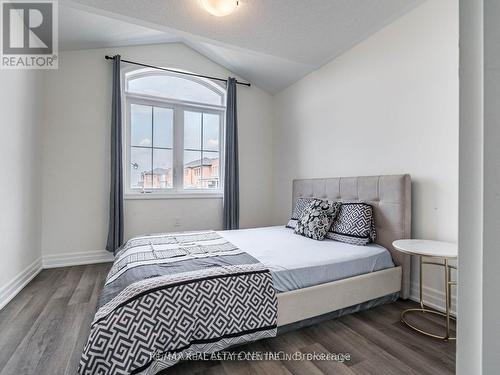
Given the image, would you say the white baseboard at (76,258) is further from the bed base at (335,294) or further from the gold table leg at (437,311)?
the gold table leg at (437,311)

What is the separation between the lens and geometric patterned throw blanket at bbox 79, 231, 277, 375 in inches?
45.2

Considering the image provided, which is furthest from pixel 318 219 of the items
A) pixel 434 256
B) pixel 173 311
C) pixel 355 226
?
pixel 173 311

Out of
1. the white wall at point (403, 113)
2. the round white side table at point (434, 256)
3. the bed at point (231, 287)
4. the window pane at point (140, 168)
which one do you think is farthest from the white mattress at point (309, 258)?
the window pane at point (140, 168)

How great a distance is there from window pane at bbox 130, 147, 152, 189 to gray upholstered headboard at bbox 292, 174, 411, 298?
2.64 meters

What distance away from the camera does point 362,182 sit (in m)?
2.47

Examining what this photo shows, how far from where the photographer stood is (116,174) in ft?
10.1

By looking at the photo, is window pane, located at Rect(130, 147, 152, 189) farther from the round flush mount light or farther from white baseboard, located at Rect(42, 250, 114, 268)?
the round flush mount light

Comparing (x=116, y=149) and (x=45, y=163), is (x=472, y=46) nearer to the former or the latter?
(x=116, y=149)

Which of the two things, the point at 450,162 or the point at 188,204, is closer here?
the point at 450,162

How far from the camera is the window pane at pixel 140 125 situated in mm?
3375

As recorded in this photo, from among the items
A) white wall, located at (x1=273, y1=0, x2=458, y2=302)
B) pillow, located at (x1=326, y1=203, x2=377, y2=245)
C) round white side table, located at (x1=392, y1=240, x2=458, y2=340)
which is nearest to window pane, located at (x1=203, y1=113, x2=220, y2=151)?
white wall, located at (x1=273, y1=0, x2=458, y2=302)

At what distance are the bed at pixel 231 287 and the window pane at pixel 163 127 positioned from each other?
67.2 inches

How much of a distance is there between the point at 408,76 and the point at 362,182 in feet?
3.45

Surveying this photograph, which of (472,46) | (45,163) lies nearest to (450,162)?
(472,46)
